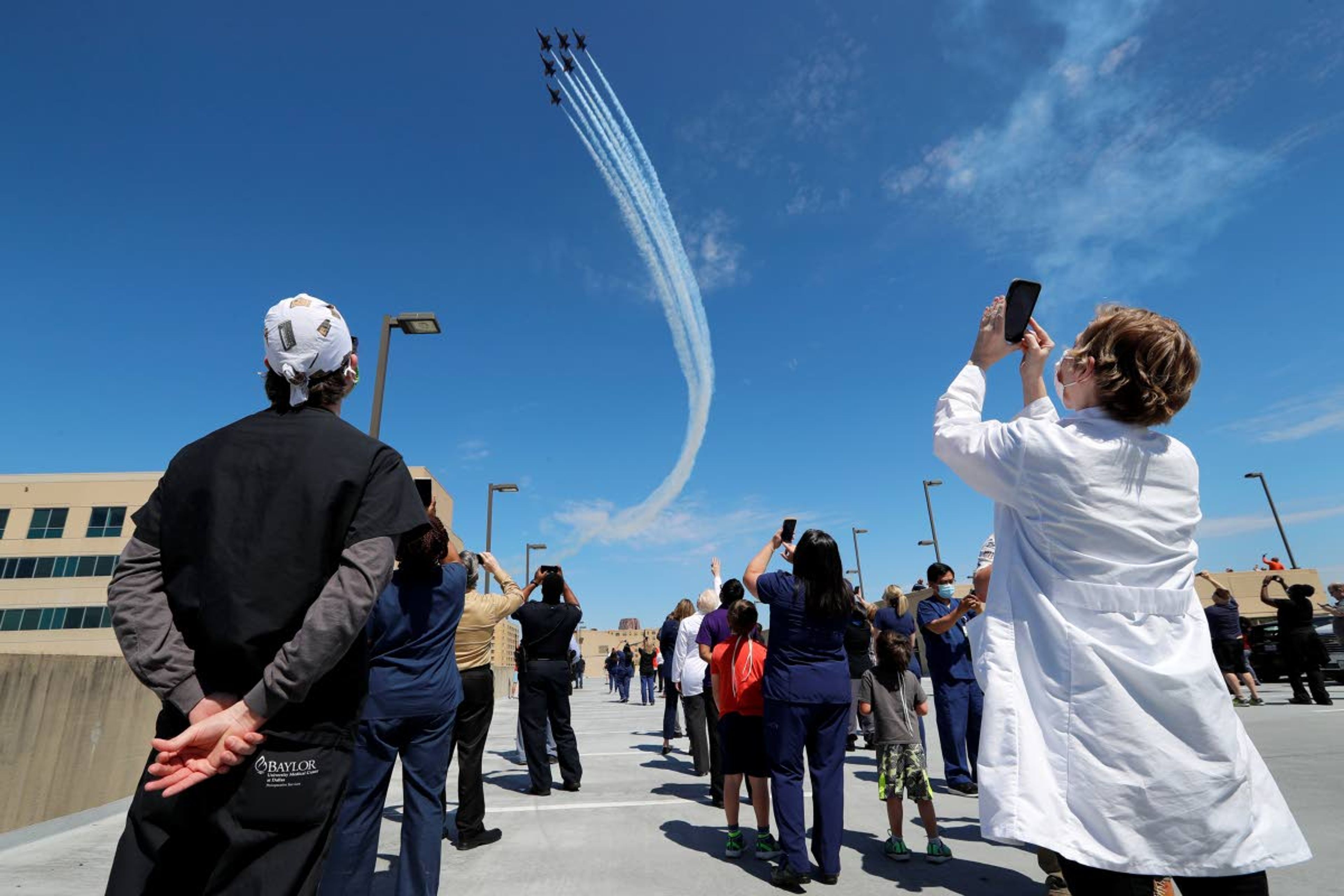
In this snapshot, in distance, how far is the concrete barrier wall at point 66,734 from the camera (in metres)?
4.71

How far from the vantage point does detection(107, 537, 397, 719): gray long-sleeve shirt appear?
59.2 inches

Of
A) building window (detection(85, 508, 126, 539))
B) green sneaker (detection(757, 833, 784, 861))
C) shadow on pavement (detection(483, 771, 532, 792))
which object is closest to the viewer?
green sneaker (detection(757, 833, 784, 861))

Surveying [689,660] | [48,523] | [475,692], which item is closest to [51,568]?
[48,523]

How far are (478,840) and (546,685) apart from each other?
6.40 feet

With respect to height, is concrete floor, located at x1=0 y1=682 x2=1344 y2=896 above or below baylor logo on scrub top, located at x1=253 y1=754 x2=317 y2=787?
below

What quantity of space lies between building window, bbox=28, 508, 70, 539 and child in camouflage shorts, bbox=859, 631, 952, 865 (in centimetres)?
6874

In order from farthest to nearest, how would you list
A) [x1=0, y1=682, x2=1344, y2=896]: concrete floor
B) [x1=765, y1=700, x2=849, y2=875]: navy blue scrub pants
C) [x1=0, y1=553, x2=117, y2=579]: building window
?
[x1=0, y1=553, x2=117, y2=579]: building window, [x1=765, y1=700, x2=849, y2=875]: navy blue scrub pants, [x1=0, y1=682, x2=1344, y2=896]: concrete floor

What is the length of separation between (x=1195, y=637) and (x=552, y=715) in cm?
638

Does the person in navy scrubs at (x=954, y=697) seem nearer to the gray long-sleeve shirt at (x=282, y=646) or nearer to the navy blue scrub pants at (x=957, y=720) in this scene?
the navy blue scrub pants at (x=957, y=720)

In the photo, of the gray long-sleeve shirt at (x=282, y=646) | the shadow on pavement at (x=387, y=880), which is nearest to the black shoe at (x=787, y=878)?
the shadow on pavement at (x=387, y=880)

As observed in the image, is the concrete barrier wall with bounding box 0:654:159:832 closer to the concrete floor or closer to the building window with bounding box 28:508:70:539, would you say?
the concrete floor

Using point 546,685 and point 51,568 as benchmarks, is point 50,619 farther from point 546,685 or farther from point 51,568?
point 546,685

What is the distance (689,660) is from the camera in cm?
780

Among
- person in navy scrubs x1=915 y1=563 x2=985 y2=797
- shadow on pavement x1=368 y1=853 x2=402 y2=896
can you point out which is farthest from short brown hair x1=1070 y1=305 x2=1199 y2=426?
person in navy scrubs x1=915 y1=563 x2=985 y2=797
